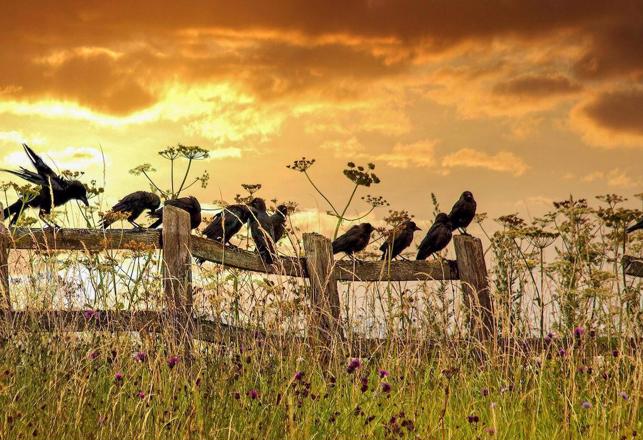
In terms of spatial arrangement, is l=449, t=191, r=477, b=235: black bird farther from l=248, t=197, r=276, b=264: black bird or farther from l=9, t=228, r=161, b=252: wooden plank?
l=9, t=228, r=161, b=252: wooden plank

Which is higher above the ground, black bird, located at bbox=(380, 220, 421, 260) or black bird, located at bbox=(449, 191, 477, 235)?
black bird, located at bbox=(449, 191, 477, 235)

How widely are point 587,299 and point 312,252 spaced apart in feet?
9.08

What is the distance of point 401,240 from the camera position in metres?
8.76

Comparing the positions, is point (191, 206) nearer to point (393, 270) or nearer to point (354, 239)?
point (354, 239)

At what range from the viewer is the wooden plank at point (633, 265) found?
740 cm

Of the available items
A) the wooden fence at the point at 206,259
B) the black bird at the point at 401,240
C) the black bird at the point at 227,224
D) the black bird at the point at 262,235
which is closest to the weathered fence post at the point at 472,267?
the wooden fence at the point at 206,259

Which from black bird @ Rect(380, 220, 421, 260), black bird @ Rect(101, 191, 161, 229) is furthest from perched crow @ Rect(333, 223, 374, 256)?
black bird @ Rect(101, 191, 161, 229)

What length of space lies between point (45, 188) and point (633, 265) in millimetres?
6699

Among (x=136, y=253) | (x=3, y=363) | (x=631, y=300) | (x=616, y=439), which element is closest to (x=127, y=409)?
(x=3, y=363)

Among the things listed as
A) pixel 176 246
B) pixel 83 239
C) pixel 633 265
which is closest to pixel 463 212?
pixel 633 265

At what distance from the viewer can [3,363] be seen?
486cm

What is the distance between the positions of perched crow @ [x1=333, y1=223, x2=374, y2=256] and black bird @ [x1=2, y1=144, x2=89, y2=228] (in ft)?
9.88

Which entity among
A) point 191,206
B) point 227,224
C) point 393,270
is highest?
point 191,206

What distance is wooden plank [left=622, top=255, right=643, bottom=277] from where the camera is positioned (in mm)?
7398
